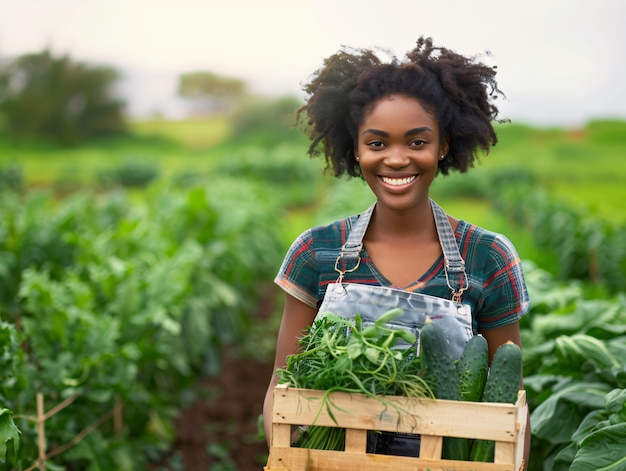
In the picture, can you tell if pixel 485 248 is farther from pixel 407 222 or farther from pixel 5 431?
pixel 5 431

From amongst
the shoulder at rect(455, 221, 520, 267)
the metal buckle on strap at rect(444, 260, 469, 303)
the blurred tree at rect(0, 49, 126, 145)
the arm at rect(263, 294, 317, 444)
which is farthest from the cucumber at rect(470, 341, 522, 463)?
the blurred tree at rect(0, 49, 126, 145)

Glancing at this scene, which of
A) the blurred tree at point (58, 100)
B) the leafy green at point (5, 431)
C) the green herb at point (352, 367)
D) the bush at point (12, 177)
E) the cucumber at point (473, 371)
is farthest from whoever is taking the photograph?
the blurred tree at point (58, 100)

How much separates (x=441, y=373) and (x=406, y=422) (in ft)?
0.53

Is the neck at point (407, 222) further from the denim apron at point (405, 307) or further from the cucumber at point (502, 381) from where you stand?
the cucumber at point (502, 381)

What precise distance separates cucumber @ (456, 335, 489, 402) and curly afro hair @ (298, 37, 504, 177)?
739 mm

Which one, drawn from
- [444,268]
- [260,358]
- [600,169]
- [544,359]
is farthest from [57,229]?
[600,169]

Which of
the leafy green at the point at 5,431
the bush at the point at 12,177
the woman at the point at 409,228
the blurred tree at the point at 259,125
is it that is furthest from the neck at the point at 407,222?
the blurred tree at the point at 259,125

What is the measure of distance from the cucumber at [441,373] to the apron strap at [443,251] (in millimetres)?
362

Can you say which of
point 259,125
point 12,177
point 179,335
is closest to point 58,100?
point 12,177

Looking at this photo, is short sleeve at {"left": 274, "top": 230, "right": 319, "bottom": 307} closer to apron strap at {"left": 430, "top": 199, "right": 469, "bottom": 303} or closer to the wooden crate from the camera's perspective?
apron strap at {"left": 430, "top": 199, "right": 469, "bottom": 303}

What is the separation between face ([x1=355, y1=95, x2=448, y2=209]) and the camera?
2.42 m

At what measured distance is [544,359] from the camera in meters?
4.13

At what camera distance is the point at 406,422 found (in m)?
2.04

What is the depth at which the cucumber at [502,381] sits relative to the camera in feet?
6.82
